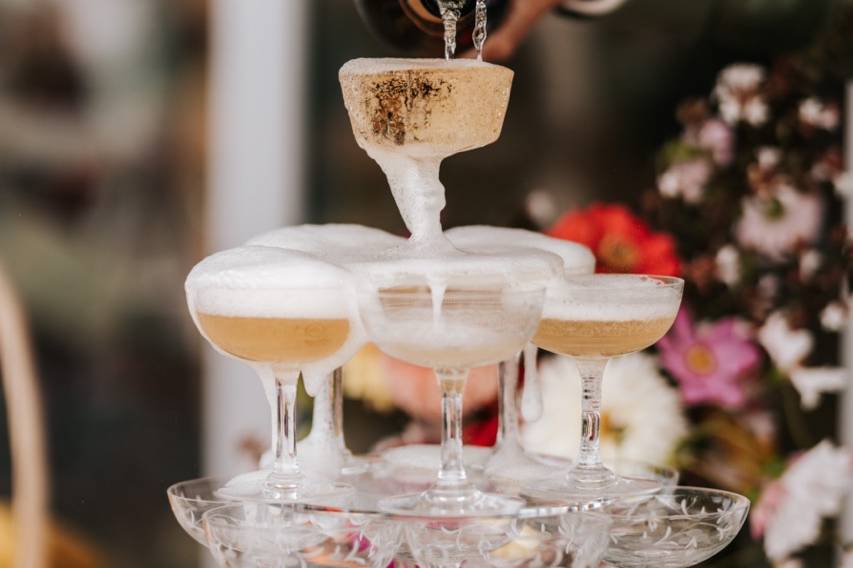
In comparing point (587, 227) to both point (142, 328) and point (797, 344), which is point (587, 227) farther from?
point (142, 328)

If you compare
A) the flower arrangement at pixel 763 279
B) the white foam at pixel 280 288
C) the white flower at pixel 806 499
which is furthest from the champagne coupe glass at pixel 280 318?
the white flower at pixel 806 499

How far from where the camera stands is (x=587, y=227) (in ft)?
3.48

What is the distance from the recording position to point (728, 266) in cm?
113

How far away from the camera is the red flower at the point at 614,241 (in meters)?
1.06

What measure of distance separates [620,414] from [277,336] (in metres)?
0.47

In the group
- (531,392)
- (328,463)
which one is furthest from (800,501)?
(328,463)

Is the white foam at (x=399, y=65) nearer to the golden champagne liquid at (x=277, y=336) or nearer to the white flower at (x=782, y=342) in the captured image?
the golden champagne liquid at (x=277, y=336)

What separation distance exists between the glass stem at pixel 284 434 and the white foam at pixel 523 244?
0.13 meters

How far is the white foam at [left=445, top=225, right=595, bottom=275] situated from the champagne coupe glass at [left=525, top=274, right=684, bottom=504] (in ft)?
0.09

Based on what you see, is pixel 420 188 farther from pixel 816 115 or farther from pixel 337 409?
pixel 816 115

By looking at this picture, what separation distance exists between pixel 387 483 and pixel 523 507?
12cm

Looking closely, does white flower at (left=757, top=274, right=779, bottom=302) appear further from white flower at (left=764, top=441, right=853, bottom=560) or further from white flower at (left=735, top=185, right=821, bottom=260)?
white flower at (left=764, top=441, right=853, bottom=560)

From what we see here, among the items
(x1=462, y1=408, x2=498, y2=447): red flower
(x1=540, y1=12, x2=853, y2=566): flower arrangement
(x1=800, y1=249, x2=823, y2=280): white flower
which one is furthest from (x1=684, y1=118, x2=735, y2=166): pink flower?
(x1=462, y1=408, x2=498, y2=447): red flower

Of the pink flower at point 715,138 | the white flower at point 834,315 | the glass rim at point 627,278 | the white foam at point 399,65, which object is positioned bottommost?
the white flower at point 834,315
